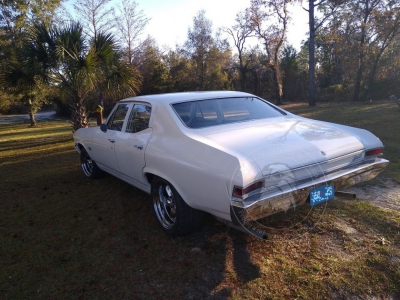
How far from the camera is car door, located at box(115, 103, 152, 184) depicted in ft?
13.3

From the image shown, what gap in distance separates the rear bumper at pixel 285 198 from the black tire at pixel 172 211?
2.54 feet

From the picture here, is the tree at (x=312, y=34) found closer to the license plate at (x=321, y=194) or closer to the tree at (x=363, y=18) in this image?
the tree at (x=363, y=18)

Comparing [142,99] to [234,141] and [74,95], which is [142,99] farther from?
[74,95]

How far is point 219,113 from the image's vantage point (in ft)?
13.9

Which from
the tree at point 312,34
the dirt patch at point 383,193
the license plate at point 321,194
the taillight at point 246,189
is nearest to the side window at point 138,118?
the taillight at point 246,189

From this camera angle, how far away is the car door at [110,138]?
4.84 meters

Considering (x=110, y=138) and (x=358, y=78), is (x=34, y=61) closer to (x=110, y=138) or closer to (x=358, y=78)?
(x=110, y=138)

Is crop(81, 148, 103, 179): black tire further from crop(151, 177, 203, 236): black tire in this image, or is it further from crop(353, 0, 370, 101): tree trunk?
crop(353, 0, 370, 101): tree trunk

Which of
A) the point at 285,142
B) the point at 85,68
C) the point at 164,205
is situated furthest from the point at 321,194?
the point at 85,68

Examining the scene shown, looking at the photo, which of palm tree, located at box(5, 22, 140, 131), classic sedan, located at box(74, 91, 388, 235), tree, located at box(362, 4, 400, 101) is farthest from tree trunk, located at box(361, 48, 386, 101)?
classic sedan, located at box(74, 91, 388, 235)

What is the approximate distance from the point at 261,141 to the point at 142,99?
204 centimetres

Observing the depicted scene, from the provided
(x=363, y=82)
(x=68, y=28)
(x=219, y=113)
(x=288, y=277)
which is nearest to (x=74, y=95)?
(x=68, y=28)

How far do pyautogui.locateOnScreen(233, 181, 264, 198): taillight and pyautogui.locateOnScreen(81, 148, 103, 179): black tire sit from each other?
13.2 feet

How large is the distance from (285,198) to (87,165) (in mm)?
4613
